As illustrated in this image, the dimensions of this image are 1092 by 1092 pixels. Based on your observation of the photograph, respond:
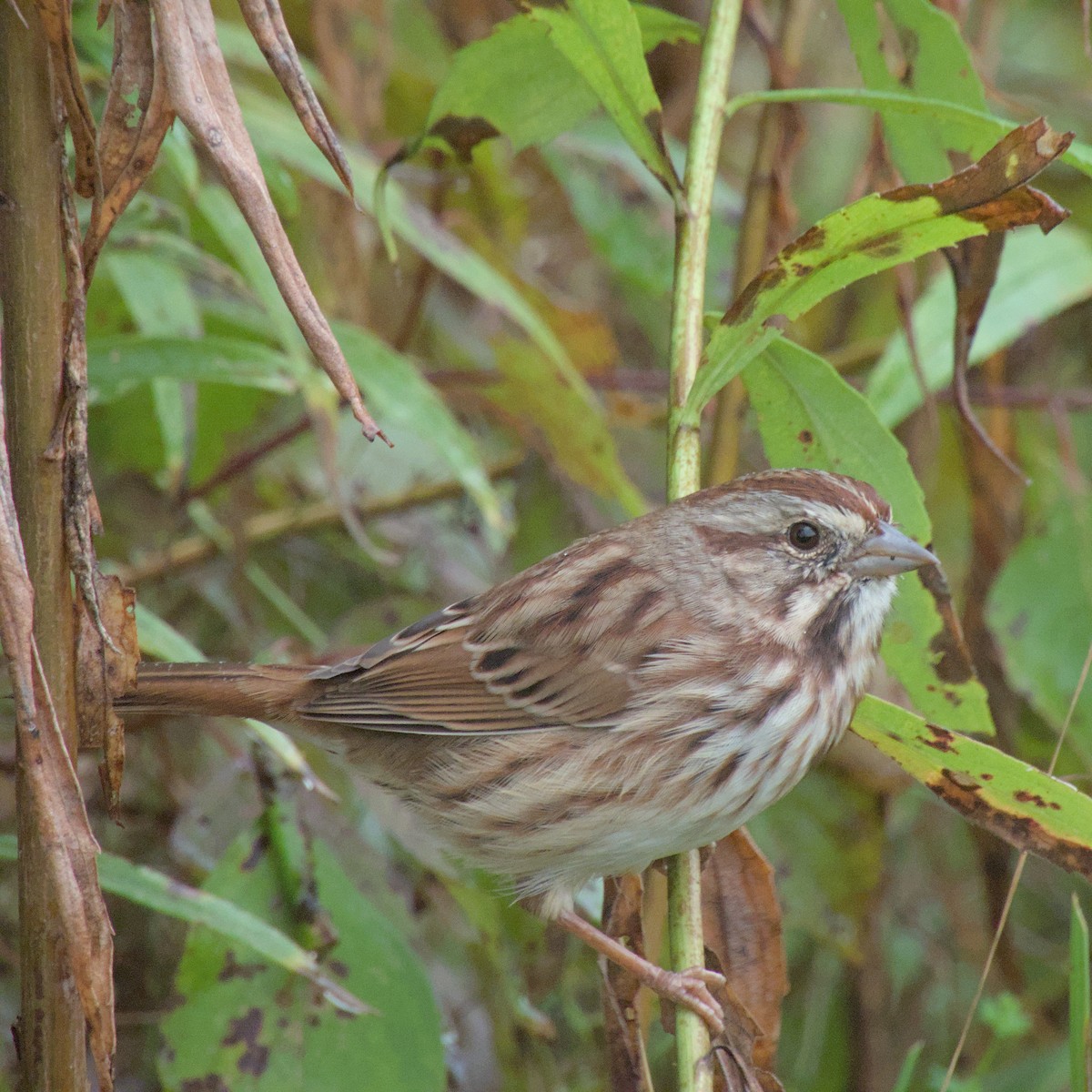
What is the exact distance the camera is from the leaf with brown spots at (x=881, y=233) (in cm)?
141

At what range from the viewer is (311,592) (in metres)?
3.52

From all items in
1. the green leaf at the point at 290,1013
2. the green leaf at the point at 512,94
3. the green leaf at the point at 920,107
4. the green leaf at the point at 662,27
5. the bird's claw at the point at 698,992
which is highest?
the green leaf at the point at 662,27

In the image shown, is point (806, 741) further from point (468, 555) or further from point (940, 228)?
point (468, 555)

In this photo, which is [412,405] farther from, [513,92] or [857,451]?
[857,451]

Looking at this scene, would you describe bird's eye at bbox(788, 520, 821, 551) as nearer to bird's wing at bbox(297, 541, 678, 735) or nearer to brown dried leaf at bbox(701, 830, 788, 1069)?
bird's wing at bbox(297, 541, 678, 735)

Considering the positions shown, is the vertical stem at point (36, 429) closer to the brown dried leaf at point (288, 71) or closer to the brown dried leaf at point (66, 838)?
the brown dried leaf at point (66, 838)

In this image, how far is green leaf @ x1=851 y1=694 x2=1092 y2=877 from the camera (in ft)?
5.22

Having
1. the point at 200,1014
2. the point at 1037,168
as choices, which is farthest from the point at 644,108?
the point at 200,1014

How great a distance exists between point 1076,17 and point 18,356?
4.64 meters

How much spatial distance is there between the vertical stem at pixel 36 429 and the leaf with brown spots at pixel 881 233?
74 cm

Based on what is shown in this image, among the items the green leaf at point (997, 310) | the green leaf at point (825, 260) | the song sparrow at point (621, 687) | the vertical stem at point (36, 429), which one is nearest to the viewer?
the vertical stem at point (36, 429)

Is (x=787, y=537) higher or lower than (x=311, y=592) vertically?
higher

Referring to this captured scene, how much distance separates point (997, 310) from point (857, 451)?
121 centimetres

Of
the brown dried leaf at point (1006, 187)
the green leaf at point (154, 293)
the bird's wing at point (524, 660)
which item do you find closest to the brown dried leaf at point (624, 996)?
the bird's wing at point (524, 660)
